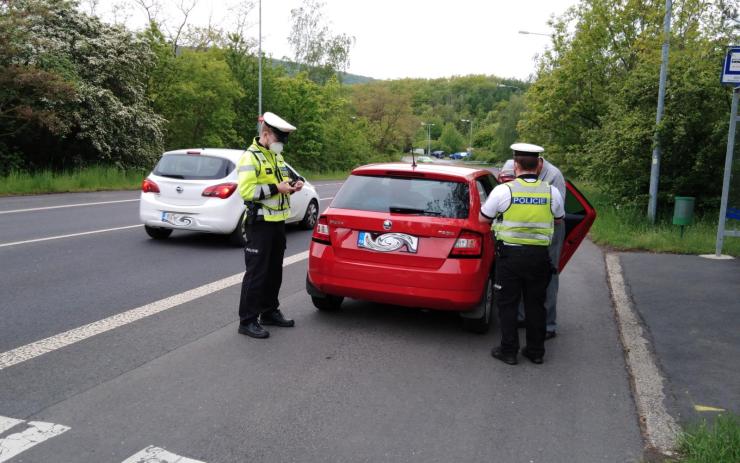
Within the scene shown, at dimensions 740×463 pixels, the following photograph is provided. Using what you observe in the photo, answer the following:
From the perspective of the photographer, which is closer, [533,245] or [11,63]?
[533,245]

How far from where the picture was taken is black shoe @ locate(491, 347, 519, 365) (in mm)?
5340

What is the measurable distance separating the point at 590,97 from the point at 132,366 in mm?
24399

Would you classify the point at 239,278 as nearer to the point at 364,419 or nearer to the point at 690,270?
the point at 364,419

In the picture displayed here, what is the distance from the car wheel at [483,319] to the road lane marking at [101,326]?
298 centimetres

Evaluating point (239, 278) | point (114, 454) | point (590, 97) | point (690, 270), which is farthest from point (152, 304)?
point (590, 97)

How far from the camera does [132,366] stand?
4.86 m

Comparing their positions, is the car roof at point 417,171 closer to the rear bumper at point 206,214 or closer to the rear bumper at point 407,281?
the rear bumper at point 407,281

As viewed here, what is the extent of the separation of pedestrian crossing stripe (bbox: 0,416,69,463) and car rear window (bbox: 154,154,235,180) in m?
7.07

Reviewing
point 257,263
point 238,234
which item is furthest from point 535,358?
point 238,234

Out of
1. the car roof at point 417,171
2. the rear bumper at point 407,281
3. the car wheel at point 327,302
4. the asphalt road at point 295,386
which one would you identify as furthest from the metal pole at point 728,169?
the car wheel at point 327,302

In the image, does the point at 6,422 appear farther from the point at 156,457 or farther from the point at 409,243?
the point at 409,243

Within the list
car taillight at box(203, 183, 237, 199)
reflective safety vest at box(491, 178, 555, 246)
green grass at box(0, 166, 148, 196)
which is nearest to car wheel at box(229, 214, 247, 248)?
car taillight at box(203, 183, 237, 199)

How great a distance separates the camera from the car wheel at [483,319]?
5.95m

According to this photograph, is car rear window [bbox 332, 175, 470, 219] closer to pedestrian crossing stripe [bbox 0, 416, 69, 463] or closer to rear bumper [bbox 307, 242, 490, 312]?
rear bumper [bbox 307, 242, 490, 312]
